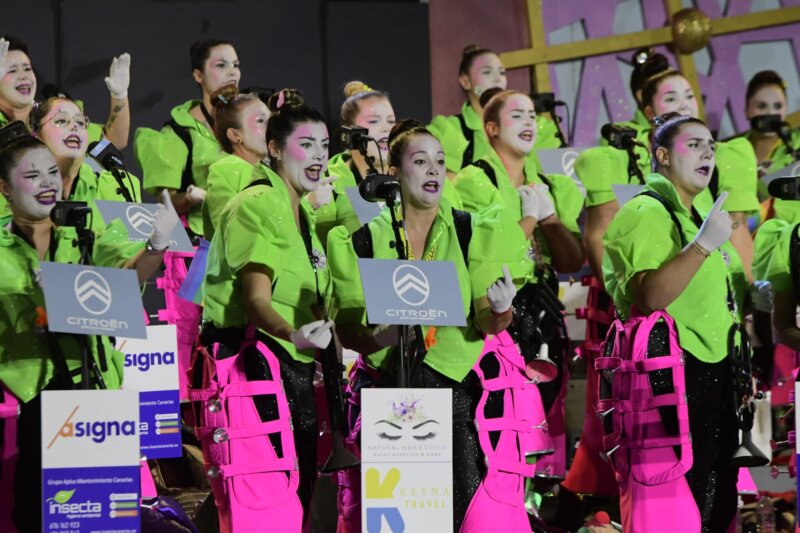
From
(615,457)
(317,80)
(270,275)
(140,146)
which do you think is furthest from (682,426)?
(317,80)

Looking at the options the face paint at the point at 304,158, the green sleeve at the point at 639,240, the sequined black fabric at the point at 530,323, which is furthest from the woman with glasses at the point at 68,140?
the green sleeve at the point at 639,240

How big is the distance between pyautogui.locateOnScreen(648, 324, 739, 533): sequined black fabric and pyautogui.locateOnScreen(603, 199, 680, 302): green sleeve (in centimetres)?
21

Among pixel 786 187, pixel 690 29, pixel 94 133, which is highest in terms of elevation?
pixel 690 29

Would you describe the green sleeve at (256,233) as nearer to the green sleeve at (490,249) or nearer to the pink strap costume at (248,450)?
the pink strap costume at (248,450)

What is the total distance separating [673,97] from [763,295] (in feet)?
6.76

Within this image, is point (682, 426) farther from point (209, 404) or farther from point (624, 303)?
point (209, 404)

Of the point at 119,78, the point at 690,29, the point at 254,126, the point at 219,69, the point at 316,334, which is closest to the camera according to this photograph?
the point at 316,334

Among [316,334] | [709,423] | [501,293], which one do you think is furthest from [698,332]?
[316,334]

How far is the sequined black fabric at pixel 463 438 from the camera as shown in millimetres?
4387

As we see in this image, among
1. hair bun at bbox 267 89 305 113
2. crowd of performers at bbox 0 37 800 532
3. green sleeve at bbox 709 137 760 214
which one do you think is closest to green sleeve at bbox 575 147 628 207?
green sleeve at bbox 709 137 760 214

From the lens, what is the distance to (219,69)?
6746 mm

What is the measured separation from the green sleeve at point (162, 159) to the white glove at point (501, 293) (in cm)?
251

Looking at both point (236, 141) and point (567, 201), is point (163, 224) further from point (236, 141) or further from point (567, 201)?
point (567, 201)

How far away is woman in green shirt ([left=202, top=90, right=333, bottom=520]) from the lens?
437 centimetres
